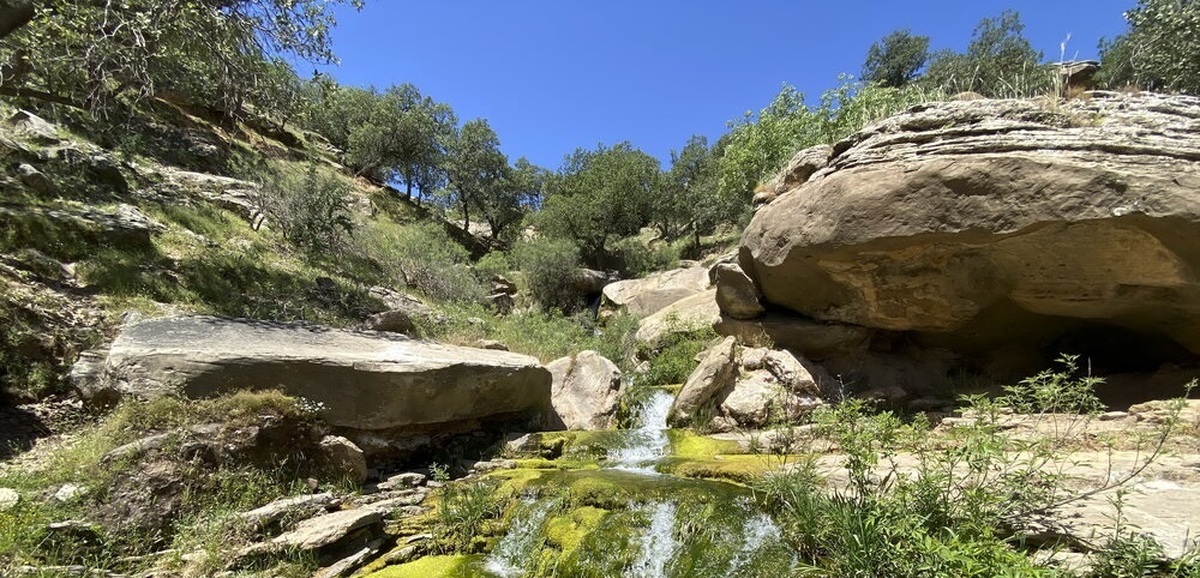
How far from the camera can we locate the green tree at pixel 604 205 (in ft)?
89.6

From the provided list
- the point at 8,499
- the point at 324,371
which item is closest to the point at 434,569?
the point at 324,371

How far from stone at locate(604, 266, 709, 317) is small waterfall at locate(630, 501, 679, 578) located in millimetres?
12267

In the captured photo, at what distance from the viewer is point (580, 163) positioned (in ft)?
127

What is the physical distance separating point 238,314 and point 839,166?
1030 centimetres

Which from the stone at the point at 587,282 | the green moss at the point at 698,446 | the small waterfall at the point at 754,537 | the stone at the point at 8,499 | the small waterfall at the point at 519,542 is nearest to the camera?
the stone at the point at 8,499

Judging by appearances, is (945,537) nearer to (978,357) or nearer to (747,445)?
(747,445)

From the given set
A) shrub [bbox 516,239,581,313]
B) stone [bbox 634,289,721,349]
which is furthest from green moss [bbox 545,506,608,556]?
shrub [bbox 516,239,581,313]

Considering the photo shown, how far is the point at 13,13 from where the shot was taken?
6.80 metres

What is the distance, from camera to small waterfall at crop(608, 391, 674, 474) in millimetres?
7337

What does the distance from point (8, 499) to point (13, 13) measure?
6165 mm

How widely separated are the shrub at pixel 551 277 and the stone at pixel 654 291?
257cm

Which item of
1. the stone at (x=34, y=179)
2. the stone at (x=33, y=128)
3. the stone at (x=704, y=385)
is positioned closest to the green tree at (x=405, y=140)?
the stone at (x=33, y=128)

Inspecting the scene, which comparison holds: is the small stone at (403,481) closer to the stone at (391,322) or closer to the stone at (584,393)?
the stone at (584,393)

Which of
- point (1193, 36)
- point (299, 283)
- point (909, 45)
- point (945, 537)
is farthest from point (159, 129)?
point (909, 45)
